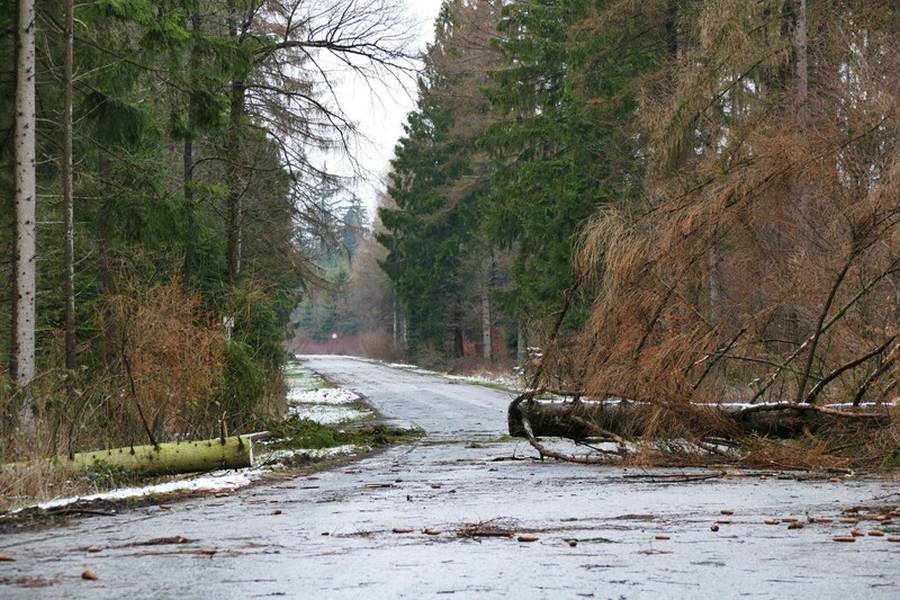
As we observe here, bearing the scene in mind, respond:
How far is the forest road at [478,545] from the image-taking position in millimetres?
5625

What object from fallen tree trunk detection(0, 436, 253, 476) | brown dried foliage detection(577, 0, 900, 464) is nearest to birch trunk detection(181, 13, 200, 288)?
fallen tree trunk detection(0, 436, 253, 476)

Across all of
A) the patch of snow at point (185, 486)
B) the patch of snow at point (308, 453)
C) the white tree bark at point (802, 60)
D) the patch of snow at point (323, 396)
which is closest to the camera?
the patch of snow at point (185, 486)

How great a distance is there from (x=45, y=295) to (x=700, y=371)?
1184 centimetres

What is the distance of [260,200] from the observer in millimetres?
25062

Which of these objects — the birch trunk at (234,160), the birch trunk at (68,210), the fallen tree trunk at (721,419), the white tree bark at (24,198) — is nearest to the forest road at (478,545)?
the fallen tree trunk at (721,419)

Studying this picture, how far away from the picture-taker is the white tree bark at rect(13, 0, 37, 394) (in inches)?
537

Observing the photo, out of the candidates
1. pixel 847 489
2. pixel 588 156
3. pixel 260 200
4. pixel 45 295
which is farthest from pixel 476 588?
pixel 588 156

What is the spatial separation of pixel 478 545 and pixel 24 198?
9079 mm

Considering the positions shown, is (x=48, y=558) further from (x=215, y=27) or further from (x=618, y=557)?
(x=215, y=27)

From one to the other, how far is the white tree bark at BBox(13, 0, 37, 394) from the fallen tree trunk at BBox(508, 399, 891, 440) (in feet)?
21.8

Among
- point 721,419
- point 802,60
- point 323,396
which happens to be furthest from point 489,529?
point 323,396

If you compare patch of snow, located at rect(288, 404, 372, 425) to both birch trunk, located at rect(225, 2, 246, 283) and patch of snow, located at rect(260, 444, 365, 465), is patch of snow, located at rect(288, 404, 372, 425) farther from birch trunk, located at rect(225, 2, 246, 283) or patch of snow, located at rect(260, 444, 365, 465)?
patch of snow, located at rect(260, 444, 365, 465)

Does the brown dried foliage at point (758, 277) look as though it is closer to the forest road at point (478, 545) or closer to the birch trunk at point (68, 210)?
the forest road at point (478, 545)

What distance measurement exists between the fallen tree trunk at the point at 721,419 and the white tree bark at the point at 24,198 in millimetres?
6637
